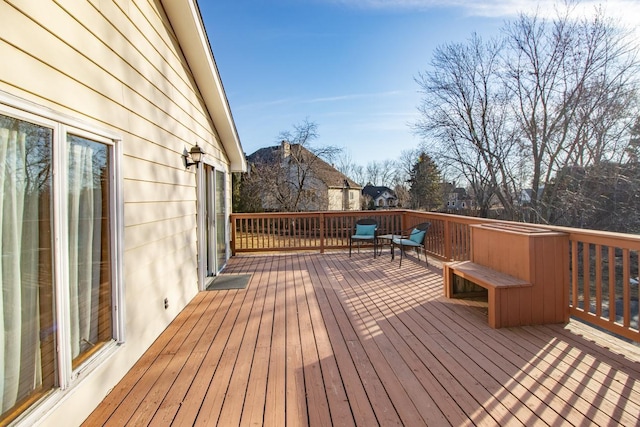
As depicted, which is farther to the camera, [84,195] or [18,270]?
[84,195]

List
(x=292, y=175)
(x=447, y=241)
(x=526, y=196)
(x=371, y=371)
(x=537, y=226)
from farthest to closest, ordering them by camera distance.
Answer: (x=292, y=175) → (x=526, y=196) → (x=447, y=241) → (x=537, y=226) → (x=371, y=371)

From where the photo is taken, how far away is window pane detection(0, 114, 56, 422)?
4.50 feet

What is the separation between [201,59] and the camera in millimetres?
4191

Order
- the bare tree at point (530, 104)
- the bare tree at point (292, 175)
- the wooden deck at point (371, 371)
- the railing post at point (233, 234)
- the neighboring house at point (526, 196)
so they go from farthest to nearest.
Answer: the bare tree at point (292, 175), the neighboring house at point (526, 196), the bare tree at point (530, 104), the railing post at point (233, 234), the wooden deck at point (371, 371)

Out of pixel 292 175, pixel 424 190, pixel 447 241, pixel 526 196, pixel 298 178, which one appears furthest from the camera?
pixel 424 190

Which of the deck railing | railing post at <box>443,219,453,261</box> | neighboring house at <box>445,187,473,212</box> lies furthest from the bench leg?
neighboring house at <box>445,187,473,212</box>

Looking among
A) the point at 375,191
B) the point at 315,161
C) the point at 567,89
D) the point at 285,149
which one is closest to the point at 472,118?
the point at 567,89

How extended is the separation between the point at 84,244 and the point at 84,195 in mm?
293

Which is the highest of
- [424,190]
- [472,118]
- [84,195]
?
[472,118]

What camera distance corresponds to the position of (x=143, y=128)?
2.87 meters

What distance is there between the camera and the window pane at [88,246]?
187 cm

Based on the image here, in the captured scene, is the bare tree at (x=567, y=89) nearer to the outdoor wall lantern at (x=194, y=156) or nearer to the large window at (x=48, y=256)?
the outdoor wall lantern at (x=194, y=156)

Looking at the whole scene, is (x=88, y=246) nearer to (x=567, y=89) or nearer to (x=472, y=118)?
(x=567, y=89)

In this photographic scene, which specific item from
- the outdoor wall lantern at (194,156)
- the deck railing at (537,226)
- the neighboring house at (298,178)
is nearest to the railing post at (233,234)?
the deck railing at (537,226)
